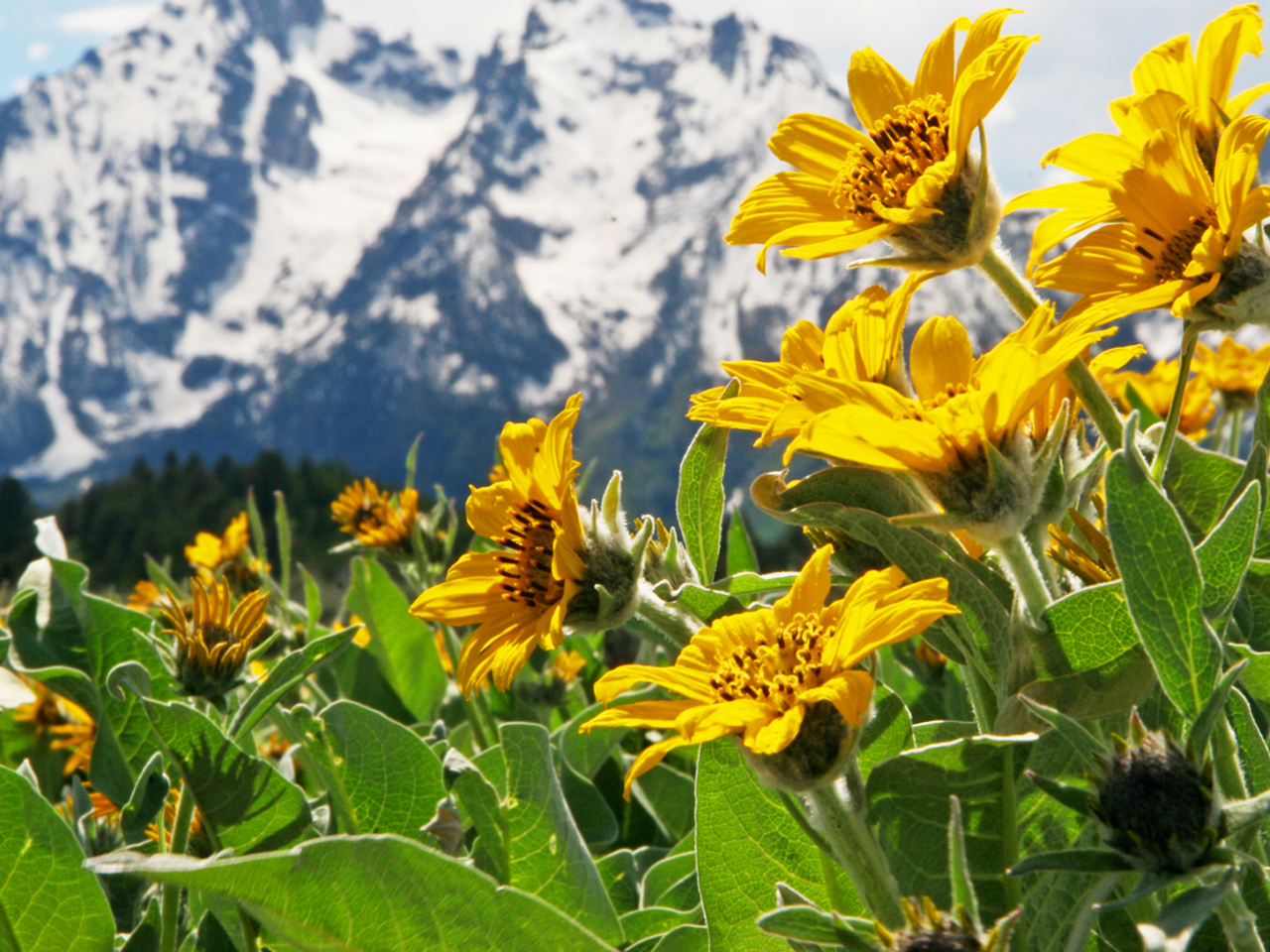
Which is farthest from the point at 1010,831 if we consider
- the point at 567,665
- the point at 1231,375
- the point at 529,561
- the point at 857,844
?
the point at 1231,375

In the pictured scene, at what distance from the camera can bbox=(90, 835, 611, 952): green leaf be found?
97cm

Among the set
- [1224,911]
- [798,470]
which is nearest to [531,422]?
[1224,911]

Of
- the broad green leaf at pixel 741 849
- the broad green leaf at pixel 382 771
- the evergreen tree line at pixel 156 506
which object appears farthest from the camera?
the evergreen tree line at pixel 156 506

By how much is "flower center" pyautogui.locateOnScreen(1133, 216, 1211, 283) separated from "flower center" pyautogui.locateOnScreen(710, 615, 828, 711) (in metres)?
0.61

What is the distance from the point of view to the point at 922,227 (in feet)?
4.33

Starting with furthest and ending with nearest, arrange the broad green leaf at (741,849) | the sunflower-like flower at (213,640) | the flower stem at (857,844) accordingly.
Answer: the sunflower-like flower at (213,640), the broad green leaf at (741,849), the flower stem at (857,844)

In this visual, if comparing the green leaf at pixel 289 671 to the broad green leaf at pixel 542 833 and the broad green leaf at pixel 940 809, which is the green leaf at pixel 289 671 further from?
the broad green leaf at pixel 940 809

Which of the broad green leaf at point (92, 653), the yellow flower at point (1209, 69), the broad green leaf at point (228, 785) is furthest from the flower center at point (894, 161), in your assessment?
the broad green leaf at point (92, 653)

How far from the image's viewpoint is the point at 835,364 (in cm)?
127

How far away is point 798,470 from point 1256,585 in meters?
189

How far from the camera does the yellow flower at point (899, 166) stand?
4.16 ft

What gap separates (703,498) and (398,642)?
2.31 meters

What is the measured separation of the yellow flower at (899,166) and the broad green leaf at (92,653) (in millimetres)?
1565

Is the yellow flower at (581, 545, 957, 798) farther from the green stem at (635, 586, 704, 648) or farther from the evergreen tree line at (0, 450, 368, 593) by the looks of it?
the evergreen tree line at (0, 450, 368, 593)
